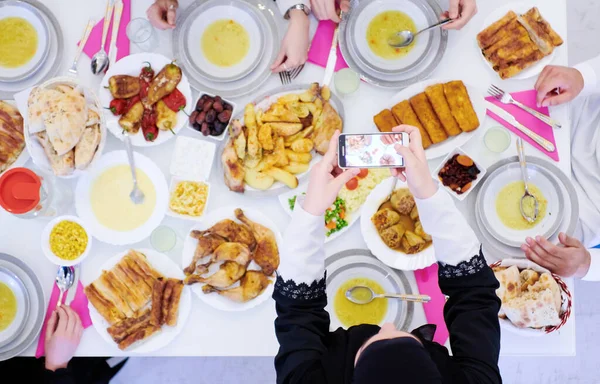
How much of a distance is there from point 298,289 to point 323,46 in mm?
Answer: 981

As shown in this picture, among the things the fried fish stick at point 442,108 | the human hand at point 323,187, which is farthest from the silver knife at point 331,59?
the human hand at point 323,187

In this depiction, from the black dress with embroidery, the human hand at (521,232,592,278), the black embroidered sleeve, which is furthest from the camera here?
the human hand at (521,232,592,278)

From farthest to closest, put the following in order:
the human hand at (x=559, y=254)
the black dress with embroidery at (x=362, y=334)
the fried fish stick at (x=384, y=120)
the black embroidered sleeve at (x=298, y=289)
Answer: the fried fish stick at (x=384, y=120), the human hand at (x=559, y=254), the black embroidered sleeve at (x=298, y=289), the black dress with embroidery at (x=362, y=334)

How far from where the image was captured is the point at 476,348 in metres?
1.48

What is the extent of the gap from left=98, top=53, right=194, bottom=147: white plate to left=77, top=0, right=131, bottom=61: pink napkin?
99 millimetres

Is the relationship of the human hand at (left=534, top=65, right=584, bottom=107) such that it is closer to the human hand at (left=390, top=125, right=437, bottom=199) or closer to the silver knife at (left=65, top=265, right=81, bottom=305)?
the human hand at (left=390, top=125, right=437, bottom=199)

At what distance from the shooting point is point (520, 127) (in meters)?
1.88

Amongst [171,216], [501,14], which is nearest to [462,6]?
[501,14]

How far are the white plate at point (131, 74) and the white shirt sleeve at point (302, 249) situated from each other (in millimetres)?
666

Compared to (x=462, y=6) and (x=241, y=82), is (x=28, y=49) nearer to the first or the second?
(x=241, y=82)

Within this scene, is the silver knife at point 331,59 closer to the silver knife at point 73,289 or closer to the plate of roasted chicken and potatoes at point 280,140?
the plate of roasted chicken and potatoes at point 280,140

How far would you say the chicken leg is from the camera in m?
1.88

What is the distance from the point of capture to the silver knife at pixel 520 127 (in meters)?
1.87

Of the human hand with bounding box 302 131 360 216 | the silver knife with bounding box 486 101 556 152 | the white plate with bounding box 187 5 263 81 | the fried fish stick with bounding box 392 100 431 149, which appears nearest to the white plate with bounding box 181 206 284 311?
the human hand with bounding box 302 131 360 216
